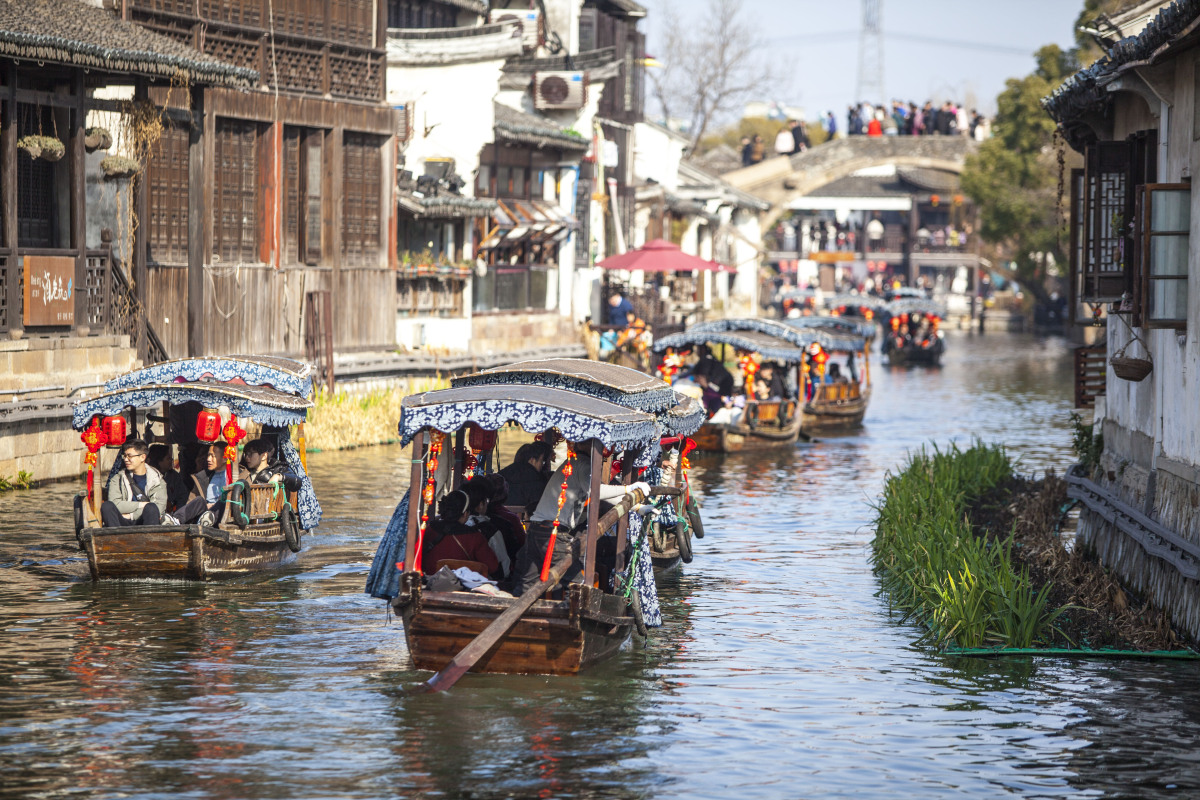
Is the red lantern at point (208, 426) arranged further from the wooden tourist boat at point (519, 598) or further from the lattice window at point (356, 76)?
the lattice window at point (356, 76)

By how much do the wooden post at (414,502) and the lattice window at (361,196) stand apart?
17363 mm

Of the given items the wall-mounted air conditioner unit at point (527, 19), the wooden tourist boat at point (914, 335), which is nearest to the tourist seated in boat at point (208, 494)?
the wall-mounted air conditioner unit at point (527, 19)

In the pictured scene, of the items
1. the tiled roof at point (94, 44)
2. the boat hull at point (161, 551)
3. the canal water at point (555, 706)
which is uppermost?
the tiled roof at point (94, 44)

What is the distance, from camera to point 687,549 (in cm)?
1700

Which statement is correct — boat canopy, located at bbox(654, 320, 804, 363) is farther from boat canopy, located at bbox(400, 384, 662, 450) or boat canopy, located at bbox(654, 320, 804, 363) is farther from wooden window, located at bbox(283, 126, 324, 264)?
boat canopy, located at bbox(400, 384, 662, 450)

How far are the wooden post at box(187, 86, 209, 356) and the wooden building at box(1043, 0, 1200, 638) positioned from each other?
11736mm

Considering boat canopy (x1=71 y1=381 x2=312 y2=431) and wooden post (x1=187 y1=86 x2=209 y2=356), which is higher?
wooden post (x1=187 y1=86 x2=209 y2=356)

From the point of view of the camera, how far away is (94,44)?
20.2 metres

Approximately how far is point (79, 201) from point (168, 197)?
332 cm

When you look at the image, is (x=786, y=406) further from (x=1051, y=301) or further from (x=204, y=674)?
(x=1051, y=301)

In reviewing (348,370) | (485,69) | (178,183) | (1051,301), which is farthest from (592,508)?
(1051,301)

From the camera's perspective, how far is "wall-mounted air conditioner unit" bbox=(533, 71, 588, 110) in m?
40.8

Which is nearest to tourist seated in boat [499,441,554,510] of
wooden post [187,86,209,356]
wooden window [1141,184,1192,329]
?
wooden window [1141,184,1192,329]

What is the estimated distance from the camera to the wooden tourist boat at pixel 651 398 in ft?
43.7
